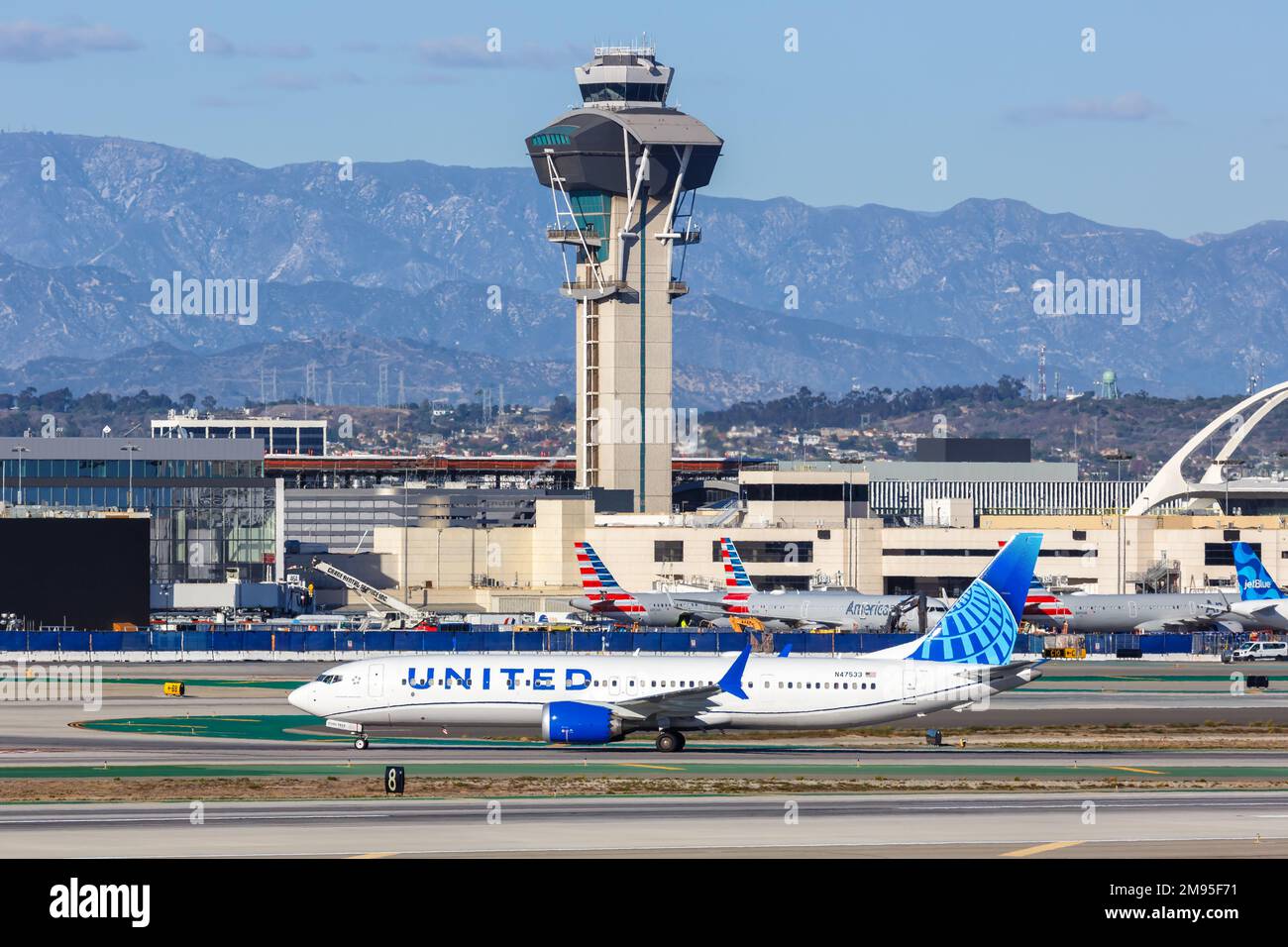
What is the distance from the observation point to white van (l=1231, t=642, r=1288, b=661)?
137 meters

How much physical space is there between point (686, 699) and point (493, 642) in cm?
6423

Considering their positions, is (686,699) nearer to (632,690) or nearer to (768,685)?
(632,690)

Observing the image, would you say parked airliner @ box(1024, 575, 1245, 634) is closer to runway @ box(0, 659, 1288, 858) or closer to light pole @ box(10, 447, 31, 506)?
runway @ box(0, 659, 1288, 858)

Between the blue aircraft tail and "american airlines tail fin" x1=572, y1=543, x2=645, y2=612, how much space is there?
284ft

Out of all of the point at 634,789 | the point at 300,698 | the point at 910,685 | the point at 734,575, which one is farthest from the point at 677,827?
the point at 734,575

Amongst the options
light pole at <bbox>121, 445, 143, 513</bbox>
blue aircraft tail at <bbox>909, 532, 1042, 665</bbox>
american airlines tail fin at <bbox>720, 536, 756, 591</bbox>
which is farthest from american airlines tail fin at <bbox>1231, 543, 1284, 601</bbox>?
light pole at <bbox>121, 445, 143, 513</bbox>

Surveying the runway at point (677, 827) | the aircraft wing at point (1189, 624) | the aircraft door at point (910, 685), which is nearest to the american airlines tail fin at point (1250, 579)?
the aircraft wing at point (1189, 624)

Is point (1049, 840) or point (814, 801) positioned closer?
point (1049, 840)

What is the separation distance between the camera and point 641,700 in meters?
71.2

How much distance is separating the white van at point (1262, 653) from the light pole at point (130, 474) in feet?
311
